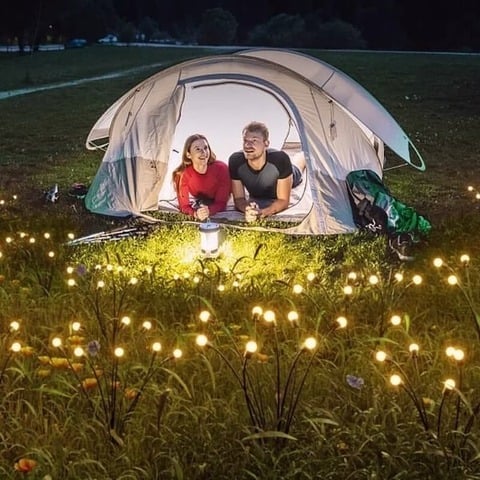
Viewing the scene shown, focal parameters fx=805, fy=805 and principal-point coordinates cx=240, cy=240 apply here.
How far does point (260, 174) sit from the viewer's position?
8148 mm

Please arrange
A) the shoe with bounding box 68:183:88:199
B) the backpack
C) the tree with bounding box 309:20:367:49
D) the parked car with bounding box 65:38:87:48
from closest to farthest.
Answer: the backpack < the shoe with bounding box 68:183:88:199 < the tree with bounding box 309:20:367:49 < the parked car with bounding box 65:38:87:48

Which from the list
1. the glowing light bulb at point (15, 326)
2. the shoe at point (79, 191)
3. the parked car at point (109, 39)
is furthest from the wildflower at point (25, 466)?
the parked car at point (109, 39)

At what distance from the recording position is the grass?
3.46 m

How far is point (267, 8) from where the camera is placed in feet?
246

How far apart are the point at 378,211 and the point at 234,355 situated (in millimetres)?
3091

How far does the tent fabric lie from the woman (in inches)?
6.6

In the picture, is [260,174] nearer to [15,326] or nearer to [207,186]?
[207,186]

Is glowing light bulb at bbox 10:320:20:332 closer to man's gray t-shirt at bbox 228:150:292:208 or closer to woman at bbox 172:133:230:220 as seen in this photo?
woman at bbox 172:133:230:220

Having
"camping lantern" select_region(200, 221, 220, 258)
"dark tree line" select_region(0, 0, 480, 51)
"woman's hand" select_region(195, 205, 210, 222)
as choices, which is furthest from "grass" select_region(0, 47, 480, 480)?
"dark tree line" select_region(0, 0, 480, 51)

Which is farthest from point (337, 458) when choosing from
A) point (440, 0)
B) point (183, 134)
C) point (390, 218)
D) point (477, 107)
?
point (440, 0)

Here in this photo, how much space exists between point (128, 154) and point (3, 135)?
705 cm

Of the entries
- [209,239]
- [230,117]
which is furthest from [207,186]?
[209,239]

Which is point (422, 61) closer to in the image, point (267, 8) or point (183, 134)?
point (183, 134)

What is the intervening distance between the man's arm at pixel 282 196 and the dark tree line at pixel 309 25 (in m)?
37.8
